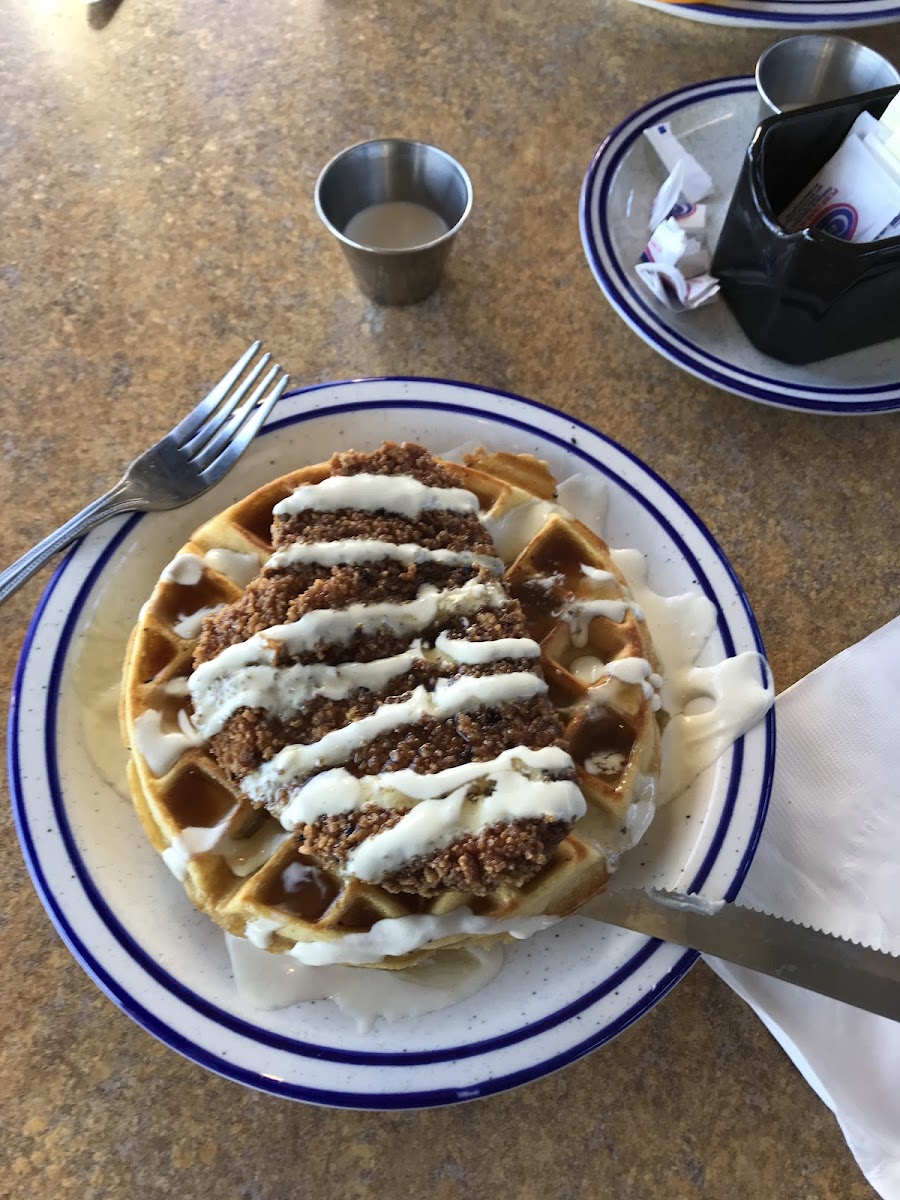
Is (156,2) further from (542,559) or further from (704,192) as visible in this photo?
(542,559)

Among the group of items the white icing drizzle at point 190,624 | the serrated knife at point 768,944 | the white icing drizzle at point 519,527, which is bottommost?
the serrated knife at point 768,944

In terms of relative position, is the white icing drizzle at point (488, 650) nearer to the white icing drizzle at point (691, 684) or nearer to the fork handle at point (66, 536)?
the white icing drizzle at point (691, 684)

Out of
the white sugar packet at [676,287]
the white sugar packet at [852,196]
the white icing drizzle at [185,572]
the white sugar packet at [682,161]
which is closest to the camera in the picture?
the white icing drizzle at [185,572]

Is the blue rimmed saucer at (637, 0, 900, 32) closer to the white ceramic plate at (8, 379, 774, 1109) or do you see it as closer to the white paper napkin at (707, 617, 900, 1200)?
the white ceramic plate at (8, 379, 774, 1109)

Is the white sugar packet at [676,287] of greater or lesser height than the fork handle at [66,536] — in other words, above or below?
below

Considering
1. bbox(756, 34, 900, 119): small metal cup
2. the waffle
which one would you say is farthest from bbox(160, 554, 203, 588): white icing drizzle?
bbox(756, 34, 900, 119): small metal cup

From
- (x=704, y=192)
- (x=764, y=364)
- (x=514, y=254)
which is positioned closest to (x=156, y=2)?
(x=514, y=254)

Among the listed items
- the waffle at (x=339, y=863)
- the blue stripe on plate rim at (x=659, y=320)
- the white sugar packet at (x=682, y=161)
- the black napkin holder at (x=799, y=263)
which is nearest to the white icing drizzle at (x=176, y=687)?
the waffle at (x=339, y=863)
